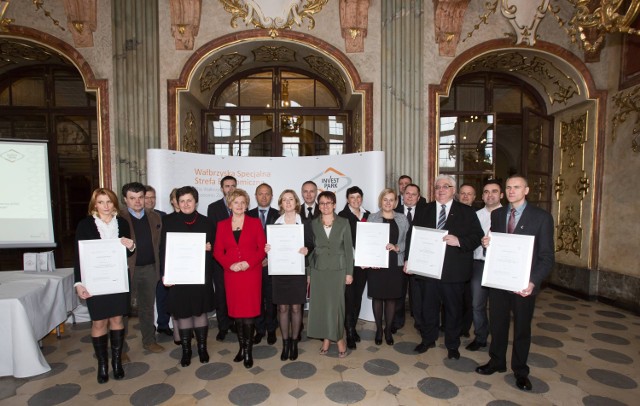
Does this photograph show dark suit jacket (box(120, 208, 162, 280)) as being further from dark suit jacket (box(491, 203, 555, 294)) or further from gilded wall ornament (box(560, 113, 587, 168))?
gilded wall ornament (box(560, 113, 587, 168))

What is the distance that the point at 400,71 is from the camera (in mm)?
4719

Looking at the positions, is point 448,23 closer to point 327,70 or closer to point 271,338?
point 327,70

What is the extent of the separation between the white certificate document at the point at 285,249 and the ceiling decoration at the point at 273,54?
10.6 feet

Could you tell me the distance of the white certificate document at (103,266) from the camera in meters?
2.52

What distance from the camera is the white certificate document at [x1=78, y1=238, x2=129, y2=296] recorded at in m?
2.52

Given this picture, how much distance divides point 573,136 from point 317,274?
16.7 feet

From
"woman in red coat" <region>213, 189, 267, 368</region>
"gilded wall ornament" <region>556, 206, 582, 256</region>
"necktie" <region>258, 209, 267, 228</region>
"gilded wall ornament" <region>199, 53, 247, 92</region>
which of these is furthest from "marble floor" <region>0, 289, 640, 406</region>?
"gilded wall ornament" <region>199, 53, 247, 92</region>

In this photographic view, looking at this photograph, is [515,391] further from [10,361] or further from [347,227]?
[10,361]

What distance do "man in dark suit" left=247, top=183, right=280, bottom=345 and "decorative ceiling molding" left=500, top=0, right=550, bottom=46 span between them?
4.13 metres

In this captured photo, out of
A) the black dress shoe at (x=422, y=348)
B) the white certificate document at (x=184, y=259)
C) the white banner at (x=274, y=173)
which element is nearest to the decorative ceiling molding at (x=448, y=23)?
the white banner at (x=274, y=173)

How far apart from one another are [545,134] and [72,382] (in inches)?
284

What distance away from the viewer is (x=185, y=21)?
4.50 m

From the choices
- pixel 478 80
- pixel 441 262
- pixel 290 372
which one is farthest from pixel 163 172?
pixel 478 80

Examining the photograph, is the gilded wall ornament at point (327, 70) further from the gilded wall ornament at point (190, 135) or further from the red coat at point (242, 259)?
the red coat at point (242, 259)
